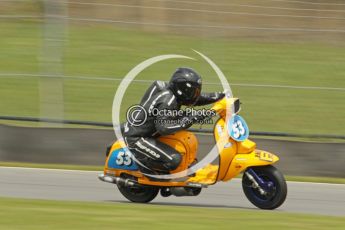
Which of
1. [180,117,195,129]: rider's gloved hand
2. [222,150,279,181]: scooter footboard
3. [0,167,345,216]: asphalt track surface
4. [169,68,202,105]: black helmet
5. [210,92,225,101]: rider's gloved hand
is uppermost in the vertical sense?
[169,68,202,105]: black helmet

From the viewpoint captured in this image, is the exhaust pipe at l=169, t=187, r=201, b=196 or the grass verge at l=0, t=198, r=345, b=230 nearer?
the grass verge at l=0, t=198, r=345, b=230

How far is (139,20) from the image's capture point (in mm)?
15805

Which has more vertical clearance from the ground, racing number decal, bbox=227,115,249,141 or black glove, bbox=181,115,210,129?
black glove, bbox=181,115,210,129

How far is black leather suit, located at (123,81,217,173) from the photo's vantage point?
964cm

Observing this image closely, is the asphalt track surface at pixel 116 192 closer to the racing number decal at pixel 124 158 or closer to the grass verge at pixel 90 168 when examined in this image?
the grass verge at pixel 90 168

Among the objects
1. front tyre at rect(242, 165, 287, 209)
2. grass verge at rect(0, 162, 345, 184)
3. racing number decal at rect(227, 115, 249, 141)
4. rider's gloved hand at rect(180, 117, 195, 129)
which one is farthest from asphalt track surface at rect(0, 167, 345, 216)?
rider's gloved hand at rect(180, 117, 195, 129)

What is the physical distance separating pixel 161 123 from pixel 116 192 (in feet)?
5.47

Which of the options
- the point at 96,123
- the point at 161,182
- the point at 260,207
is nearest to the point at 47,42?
the point at 96,123

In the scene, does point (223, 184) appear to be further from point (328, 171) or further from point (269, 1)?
point (269, 1)

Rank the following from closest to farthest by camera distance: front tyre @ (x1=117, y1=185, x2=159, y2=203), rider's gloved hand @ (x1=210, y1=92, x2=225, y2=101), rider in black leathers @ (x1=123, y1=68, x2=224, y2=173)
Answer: rider in black leathers @ (x1=123, y1=68, x2=224, y2=173)
front tyre @ (x1=117, y1=185, x2=159, y2=203)
rider's gloved hand @ (x1=210, y1=92, x2=225, y2=101)

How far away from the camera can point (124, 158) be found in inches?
395

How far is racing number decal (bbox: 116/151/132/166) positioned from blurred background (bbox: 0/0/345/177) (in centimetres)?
304

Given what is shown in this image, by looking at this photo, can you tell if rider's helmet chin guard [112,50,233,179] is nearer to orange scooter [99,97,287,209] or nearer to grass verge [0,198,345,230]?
orange scooter [99,97,287,209]

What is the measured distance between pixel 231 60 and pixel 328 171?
3.42 m
